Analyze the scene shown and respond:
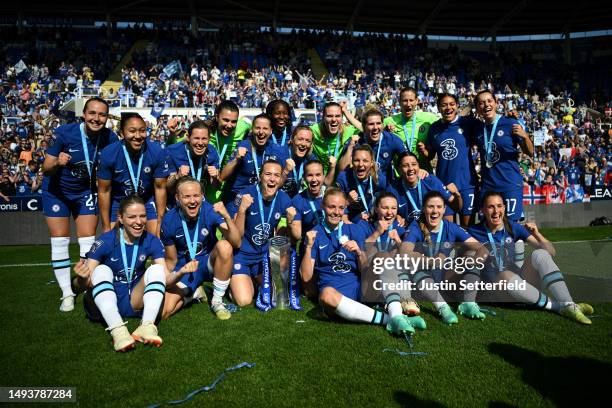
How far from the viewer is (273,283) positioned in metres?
4.79

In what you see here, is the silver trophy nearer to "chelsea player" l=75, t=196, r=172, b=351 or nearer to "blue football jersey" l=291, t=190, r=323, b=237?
"blue football jersey" l=291, t=190, r=323, b=237

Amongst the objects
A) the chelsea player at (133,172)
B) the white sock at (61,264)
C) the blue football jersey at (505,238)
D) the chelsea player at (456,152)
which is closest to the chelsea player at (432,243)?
the blue football jersey at (505,238)

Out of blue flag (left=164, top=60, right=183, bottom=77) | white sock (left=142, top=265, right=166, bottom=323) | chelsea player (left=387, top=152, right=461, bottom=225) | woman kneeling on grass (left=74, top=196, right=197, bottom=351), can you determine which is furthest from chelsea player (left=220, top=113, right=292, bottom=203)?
blue flag (left=164, top=60, right=183, bottom=77)

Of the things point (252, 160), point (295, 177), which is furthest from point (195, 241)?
point (295, 177)

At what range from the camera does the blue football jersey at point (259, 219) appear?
5.11 metres

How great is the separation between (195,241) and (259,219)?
0.80 meters

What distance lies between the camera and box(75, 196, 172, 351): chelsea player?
150 inches

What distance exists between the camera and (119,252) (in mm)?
4148

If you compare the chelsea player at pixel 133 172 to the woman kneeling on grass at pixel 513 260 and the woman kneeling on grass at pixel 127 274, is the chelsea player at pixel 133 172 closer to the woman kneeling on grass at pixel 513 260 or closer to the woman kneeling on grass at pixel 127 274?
the woman kneeling on grass at pixel 127 274

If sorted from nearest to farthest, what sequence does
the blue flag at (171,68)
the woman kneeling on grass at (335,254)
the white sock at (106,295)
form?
the white sock at (106,295) → the woman kneeling on grass at (335,254) → the blue flag at (171,68)

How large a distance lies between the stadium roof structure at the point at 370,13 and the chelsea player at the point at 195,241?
87.9ft

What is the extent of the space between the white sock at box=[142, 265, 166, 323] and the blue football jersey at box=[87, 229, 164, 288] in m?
0.19

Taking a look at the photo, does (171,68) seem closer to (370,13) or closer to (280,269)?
(370,13)

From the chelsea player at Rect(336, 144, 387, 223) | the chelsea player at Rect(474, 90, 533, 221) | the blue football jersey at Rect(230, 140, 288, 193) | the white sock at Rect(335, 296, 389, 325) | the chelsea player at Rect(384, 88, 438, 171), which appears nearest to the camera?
the white sock at Rect(335, 296, 389, 325)
